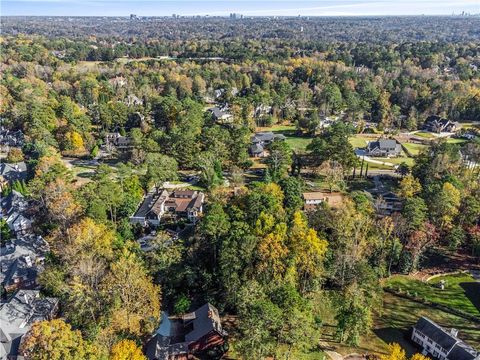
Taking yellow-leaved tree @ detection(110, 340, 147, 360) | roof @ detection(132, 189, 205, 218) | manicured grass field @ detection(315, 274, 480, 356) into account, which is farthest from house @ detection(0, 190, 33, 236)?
manicured grass field @ detection(315, 274, 480, 356)

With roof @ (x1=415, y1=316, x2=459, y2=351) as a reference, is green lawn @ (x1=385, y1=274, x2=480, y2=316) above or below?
below

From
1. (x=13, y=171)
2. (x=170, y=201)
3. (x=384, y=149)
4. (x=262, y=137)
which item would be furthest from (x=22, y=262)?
(x=384, y=149)

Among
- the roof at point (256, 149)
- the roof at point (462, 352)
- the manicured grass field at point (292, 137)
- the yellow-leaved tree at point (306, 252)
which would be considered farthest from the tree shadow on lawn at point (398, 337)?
the roof at point (256, 149)

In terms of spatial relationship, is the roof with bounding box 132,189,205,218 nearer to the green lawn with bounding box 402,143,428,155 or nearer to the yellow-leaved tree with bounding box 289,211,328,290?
the yellow-leaved tree with bounding box 289,211,328,290

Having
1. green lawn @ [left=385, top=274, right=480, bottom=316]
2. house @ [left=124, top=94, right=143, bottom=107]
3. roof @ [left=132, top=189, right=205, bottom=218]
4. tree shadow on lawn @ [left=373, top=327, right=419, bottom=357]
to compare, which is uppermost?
house @ [left=124, top=94, right=143, bottom=107]

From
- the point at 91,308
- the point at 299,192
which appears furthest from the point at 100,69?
the point at 91,308

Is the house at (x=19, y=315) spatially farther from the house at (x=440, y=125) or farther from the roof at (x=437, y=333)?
the house at (x=440, y=125)
